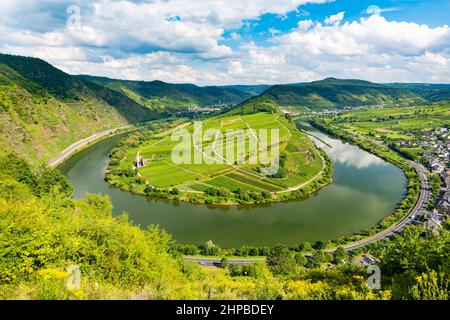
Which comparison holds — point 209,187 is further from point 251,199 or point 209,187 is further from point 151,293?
point 151,293

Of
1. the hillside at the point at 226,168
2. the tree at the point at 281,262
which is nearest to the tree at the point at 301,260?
the tree at the point at 281,262

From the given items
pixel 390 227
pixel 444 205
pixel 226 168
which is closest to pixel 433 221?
pixel 390 227

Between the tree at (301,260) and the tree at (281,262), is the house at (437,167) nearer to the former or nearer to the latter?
the tree at (301,260)

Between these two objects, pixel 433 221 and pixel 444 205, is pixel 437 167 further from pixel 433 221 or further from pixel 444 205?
pixel 433 221

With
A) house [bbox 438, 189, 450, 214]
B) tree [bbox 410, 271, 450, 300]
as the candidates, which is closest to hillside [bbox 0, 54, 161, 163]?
tree [bbox 410, 271, 450, 300]

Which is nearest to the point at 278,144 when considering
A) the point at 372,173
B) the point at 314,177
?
the point at 314,177
